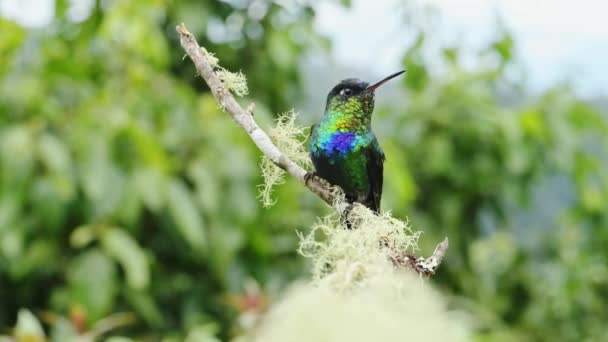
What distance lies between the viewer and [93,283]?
296cm

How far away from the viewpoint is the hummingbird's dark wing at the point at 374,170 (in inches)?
37.7

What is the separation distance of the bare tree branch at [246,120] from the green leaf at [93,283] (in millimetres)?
2264

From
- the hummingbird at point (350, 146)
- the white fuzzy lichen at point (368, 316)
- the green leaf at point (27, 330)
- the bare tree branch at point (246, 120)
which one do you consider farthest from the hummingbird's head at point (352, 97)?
the green leaf at point (27, 330)

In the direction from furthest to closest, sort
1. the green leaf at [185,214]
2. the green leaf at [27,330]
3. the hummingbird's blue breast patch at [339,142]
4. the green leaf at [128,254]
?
the green leaf at [185,214] → the green leaf at [128,254] → the green leaf at [27,330] → the hummingbird's blue breast patch at [339,142]

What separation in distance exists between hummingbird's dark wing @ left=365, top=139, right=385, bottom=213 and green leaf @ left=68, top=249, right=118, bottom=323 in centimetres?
199

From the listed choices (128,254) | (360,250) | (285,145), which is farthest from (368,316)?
(128,254)

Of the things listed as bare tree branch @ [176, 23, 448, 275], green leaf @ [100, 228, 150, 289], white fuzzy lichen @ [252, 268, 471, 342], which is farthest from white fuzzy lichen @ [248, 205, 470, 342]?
green leaf @ [100, 228, 150, 289]

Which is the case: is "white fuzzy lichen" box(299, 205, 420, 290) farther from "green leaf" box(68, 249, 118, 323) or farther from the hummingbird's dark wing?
"green leaf" box(68, 249, 118, 323)

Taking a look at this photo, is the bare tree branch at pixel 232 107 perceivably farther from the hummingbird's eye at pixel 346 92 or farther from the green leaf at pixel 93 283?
the green leaf at pixel 93 283

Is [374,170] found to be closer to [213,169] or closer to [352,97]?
[352,97]

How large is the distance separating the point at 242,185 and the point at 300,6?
914 millimetres

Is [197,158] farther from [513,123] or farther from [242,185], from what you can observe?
[513,123]

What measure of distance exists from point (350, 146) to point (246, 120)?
12.9 inches

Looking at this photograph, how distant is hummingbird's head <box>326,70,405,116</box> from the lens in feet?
2.83
